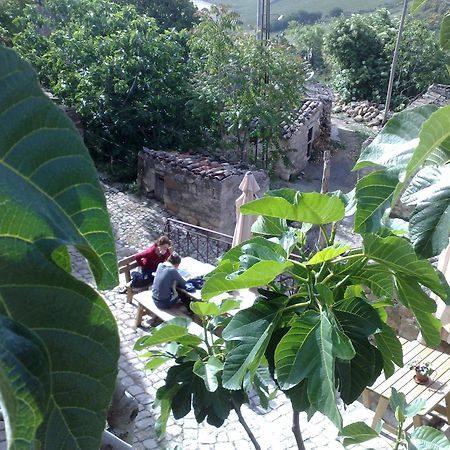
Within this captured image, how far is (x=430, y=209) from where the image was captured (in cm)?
98

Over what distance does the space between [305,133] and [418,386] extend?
31.9 feet

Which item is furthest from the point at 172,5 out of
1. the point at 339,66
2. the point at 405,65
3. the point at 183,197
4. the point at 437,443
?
the point at 437,443

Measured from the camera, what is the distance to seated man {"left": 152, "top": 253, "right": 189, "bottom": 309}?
5980 mm

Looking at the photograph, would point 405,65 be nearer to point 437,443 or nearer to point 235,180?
point 235,180

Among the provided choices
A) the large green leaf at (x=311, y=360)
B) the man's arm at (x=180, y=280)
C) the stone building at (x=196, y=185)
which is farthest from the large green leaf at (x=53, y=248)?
the stone building at (x=196, y=185)

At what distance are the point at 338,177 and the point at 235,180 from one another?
537 cm

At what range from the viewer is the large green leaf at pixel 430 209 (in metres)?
0.97

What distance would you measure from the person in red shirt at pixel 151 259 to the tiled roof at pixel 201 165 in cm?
241

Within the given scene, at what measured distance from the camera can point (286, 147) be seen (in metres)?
13.0

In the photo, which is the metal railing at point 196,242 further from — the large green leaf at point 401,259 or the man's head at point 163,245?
the large green leaf at point 401,259

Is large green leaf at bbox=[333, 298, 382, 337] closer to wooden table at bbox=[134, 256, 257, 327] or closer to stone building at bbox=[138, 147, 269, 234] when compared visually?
wooden table at bbox=[134, 256, 257, 327]

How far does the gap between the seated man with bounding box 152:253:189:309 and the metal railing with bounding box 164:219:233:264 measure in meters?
1.93

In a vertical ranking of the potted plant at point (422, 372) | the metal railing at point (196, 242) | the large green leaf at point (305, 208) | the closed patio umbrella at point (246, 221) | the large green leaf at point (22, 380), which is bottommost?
the metal railing at point (196, 242)

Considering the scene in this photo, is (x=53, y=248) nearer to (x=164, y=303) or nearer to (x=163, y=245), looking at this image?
(x=164, y=303)
